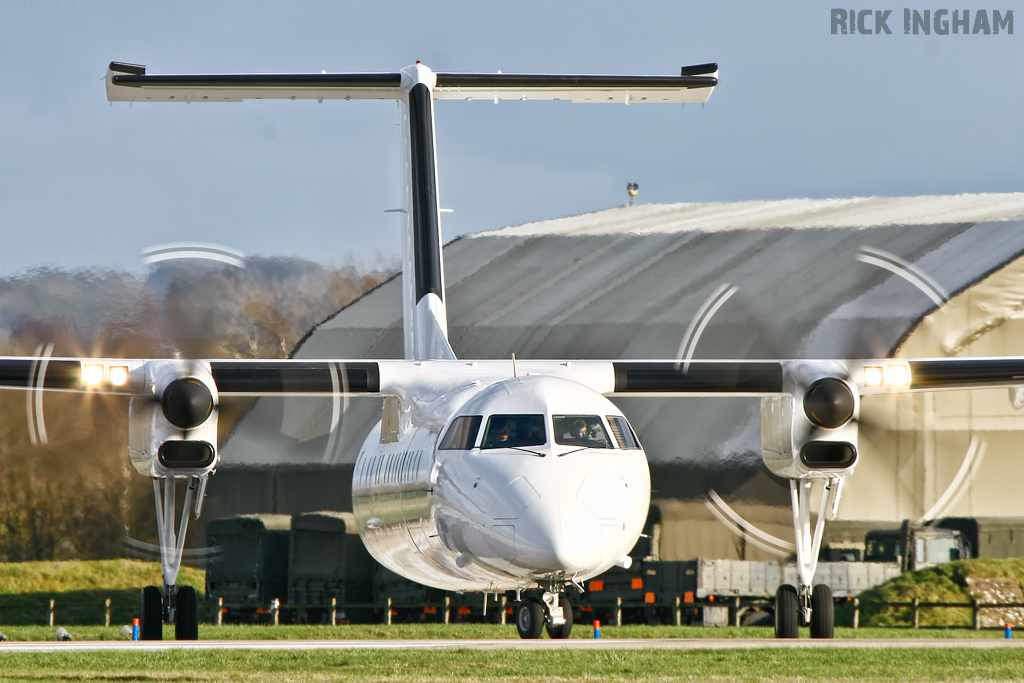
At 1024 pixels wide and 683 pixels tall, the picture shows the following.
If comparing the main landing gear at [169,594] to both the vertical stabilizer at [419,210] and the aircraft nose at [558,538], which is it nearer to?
the vertical stabilizer at [419,210]

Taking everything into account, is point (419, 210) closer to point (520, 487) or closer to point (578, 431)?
point (578, 431)

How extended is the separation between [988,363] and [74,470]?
15757 millimetres

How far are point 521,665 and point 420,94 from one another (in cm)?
1065

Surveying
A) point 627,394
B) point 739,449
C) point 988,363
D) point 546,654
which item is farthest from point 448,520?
point 739,449

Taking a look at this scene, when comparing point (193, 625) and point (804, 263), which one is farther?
point (804, 263)

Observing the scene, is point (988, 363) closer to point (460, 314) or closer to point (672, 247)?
point (672, 247)

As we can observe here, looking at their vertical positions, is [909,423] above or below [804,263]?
below

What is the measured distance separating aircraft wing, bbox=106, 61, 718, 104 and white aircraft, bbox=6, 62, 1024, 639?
3cm

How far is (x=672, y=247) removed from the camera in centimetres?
3909

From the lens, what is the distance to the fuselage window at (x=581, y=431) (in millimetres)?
12625

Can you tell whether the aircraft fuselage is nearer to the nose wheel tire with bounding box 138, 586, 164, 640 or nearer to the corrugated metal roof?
the nose wheel tire with bounding box 138, 586, 164, 640

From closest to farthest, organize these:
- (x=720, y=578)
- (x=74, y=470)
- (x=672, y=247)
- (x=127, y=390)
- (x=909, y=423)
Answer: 1. (x=127, y=390)
2. (x=74, y=470)
3. (x=720, y=578)
4. (x=909, y=423)
5. (x=672, y=247)

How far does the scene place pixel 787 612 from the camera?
1839cm

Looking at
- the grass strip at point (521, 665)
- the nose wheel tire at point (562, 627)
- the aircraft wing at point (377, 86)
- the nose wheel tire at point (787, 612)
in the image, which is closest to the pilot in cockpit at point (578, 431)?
the nose wheel tire at point (562, 627)
